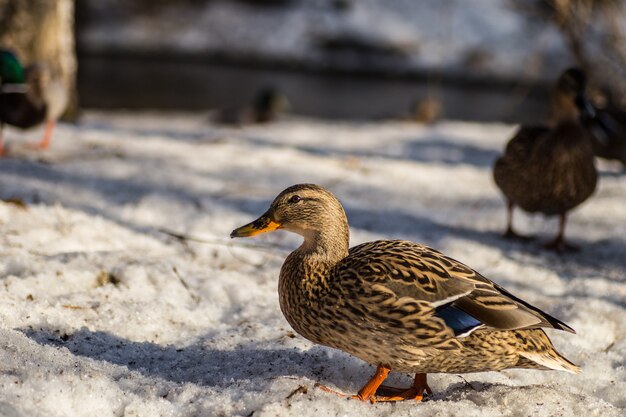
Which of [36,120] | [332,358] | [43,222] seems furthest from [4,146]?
[332,358]

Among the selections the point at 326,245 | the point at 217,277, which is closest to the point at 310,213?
the point at 326,245

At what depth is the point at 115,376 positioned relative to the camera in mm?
2635

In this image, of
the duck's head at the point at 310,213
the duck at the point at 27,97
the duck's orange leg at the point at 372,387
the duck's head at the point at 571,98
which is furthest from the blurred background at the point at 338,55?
the duck's orange leg at the point at 372,387

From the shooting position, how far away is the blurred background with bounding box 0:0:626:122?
1451 cm

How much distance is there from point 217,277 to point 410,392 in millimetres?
1489

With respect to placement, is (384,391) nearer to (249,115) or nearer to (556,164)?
(556,164)

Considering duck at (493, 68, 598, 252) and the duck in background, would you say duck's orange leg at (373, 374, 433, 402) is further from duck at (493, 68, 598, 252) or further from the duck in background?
the duck in background

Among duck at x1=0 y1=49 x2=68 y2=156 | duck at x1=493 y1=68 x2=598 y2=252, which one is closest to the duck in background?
duck at x1=0 y1=49 x2=68 y2=156

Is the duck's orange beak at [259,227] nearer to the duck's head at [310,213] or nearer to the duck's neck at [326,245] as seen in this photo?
the duck's head at [310,213]

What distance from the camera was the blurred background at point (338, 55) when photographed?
1451cm

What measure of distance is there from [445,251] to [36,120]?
3.54 metres

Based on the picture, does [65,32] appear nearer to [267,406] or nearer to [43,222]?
[43,222]

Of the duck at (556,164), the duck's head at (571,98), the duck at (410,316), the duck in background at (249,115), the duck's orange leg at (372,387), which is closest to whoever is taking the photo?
the duck at (410,316)

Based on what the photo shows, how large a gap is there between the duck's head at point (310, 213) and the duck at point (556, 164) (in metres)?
2.47
